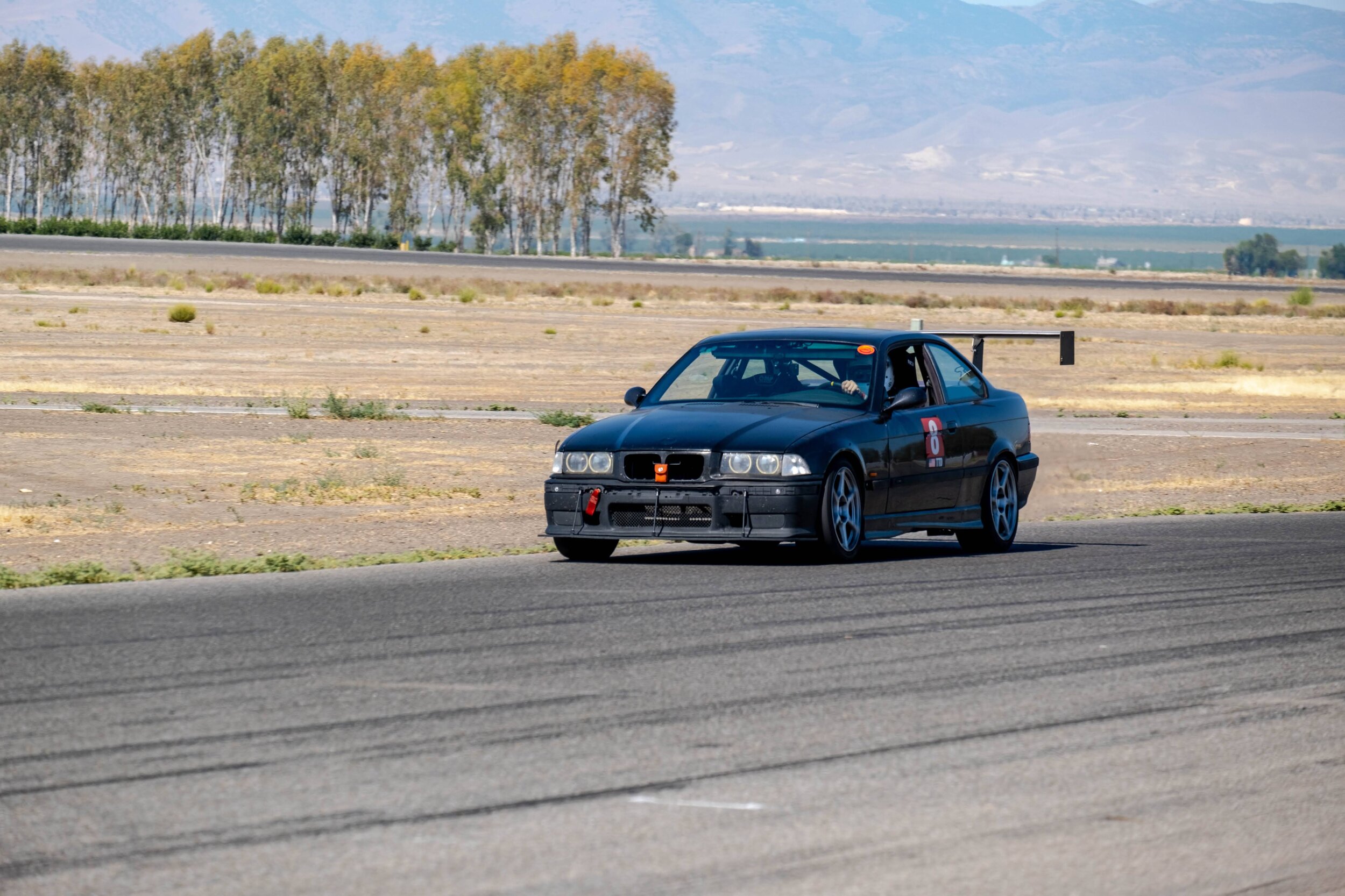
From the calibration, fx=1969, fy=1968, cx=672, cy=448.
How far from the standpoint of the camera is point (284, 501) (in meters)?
18.5

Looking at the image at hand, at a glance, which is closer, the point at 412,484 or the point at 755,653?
the point at 755,653

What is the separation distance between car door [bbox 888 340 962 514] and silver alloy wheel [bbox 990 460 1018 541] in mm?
535

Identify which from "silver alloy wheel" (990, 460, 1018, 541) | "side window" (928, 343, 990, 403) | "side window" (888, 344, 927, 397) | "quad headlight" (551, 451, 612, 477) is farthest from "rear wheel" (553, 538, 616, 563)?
"silver alloy wheel" (990, 460, 1018, 541)

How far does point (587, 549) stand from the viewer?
1323 centimetres

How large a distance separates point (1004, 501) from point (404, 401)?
19.1 m

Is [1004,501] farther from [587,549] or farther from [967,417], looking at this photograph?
[587,549]

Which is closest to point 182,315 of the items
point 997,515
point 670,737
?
point 997,515

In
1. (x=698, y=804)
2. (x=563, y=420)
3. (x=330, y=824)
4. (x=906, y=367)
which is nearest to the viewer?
(x=330, y=824)

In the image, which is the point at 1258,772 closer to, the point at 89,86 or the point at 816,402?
the point at 816,402

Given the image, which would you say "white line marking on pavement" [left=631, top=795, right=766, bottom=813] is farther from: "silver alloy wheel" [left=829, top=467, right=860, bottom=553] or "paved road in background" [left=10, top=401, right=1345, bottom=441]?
"paved road in background" [left=10, top=401, right=1345, bottom=441]

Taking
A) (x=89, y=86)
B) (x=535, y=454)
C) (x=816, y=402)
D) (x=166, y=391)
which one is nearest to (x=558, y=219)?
(x=89, y=86)

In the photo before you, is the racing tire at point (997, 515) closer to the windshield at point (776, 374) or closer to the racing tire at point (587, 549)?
the windshield at point (776, 374)

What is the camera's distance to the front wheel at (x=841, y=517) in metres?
12.6

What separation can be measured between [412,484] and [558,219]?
133928 mm
